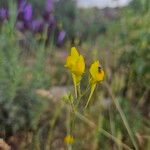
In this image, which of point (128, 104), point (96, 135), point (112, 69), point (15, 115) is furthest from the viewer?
point (112, 69)

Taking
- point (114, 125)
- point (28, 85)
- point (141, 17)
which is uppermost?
point (141, 17)

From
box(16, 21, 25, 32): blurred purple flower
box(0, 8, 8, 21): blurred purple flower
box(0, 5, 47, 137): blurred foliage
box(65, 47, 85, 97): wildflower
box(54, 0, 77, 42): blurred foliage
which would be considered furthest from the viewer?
box(54, 0, 77, 42): blurred foliage

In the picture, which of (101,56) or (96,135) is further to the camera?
(101,56)

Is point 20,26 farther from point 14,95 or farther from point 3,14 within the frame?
point 14,95

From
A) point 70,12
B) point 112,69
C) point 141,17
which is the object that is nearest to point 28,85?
point 112,69

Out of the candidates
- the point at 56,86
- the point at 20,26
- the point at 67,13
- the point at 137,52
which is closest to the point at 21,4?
the point at 20,26

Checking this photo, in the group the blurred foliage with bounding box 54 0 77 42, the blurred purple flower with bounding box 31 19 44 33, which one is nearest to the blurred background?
the blurred purple flower with bounding box 31 19 44 33

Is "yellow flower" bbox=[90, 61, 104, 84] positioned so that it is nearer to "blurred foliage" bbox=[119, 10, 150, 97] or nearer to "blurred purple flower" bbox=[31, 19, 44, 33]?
"blurred foliage" bbox=[119, 10, 150, 97]

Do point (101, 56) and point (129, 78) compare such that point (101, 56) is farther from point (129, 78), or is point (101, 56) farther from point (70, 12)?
point (70, 12)
